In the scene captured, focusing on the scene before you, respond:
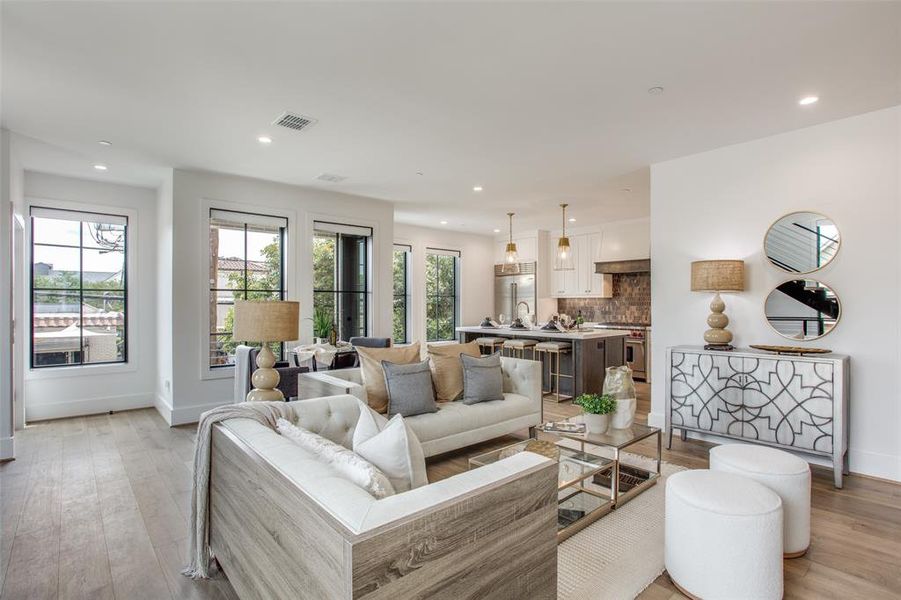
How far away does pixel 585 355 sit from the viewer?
5.78 m

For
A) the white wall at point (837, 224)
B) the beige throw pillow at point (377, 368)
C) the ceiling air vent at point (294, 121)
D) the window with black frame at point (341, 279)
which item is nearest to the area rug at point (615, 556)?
the beige throw pillow at point (377, 368)

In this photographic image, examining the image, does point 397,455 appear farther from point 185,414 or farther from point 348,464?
point 185,414

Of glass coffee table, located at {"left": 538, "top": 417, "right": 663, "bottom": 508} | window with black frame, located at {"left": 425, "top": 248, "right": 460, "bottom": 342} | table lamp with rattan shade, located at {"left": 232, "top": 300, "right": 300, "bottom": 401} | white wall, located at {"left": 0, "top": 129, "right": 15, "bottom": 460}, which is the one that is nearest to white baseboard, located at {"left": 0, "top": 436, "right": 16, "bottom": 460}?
white wall, located at {"left": 0, "top": 129, "right": 15, "bottom": 460}

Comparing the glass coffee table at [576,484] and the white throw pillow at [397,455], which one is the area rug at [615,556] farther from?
the white throw pillow at [397,455]

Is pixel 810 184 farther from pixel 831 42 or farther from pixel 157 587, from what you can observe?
pixel 157 587

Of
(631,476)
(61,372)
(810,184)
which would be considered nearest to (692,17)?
(810,184)

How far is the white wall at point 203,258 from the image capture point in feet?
15.7

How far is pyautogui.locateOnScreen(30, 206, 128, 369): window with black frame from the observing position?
5031 mm

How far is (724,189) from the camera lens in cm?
410

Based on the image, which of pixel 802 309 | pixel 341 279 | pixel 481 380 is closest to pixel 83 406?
pixel 341 279

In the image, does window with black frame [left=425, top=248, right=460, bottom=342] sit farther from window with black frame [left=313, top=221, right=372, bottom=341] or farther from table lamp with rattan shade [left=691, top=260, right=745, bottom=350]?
table lamp with rattan shade [left=691, top=260, right=745, bottom=350]

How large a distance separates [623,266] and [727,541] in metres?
6.27

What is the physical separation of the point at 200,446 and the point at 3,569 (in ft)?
4.05

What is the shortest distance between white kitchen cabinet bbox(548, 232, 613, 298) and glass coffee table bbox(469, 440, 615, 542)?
18.3ft
